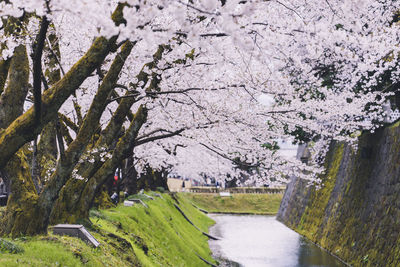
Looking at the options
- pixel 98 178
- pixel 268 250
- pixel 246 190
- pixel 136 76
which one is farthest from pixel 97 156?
pixel 246 190

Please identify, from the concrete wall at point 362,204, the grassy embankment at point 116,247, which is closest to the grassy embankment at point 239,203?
the concrete wall at point 362,204

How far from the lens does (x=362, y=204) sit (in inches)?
612

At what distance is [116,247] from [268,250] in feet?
37.6

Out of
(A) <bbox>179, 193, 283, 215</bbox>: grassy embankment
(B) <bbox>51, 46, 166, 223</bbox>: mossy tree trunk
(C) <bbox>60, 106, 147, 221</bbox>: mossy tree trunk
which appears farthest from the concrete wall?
(A) <bbox>179, 193, 283, 215</bbox>: grassy embankment

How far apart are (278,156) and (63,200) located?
22.3 ft

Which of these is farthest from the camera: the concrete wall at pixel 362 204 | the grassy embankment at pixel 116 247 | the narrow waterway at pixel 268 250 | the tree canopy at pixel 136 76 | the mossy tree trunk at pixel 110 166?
the narrow waterway at pixel 268 250

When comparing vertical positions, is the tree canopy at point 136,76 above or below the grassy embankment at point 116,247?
above

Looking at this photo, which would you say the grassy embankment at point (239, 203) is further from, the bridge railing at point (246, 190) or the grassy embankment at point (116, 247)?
the grassy embankment at point (116, 247)

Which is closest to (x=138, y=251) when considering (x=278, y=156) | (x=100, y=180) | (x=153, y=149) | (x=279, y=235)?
(x=100, y=180)

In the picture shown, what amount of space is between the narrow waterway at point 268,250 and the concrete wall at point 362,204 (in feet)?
2.28

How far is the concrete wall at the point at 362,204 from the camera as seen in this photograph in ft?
40.7

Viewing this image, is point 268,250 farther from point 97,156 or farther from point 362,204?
point 97,156

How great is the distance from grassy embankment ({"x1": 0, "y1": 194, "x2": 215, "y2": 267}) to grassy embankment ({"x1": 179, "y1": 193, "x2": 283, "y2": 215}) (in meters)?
27.8

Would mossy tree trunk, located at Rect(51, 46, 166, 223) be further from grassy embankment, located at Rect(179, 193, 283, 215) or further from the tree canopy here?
grassy embankment, located at Rect(179, 193, 283, 215)
